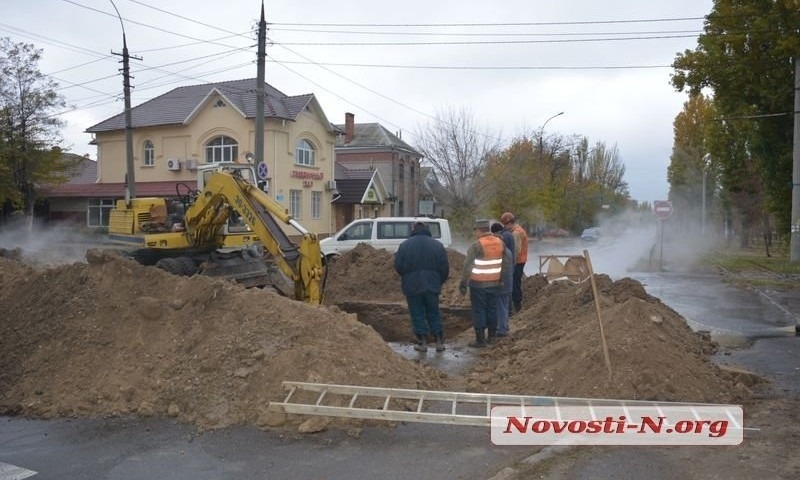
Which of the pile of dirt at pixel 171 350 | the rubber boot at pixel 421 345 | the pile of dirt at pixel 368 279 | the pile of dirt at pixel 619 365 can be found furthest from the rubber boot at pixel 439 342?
the pile of dirt at pixel 368 279

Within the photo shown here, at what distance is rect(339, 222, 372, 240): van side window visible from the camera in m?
19.4

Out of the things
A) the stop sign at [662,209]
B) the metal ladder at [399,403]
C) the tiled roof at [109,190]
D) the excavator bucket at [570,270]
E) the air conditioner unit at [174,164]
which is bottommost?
the metal ladder at [399,403]

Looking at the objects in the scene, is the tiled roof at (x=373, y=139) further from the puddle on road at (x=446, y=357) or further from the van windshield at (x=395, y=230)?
the puddle on road at (x=446, y=357)

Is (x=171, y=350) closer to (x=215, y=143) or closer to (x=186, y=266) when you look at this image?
(x=186, y=266)

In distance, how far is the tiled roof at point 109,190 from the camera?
3362 cm

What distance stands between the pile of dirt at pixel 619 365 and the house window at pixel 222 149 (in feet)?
88.0

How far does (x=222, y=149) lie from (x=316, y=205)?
245 inches

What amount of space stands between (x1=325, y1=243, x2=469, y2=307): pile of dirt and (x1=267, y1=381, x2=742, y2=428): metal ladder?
Answer: 771cm

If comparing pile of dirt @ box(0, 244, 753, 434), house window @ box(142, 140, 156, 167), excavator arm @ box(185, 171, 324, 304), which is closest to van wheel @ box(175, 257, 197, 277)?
excavator arm @ box(185, 171, 324, 304)

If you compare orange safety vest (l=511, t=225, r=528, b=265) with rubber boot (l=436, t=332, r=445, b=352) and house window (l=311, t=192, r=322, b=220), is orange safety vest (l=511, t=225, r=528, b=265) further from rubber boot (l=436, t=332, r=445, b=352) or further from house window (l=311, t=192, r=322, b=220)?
house window (l=311, t=192, r=322, b=220)

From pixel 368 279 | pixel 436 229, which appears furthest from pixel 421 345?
pixel 436 229

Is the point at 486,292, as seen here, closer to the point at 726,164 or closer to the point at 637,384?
the point at 637,384

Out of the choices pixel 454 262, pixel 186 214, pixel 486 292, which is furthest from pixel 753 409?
pixel 454 262

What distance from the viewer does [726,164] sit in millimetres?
34938
